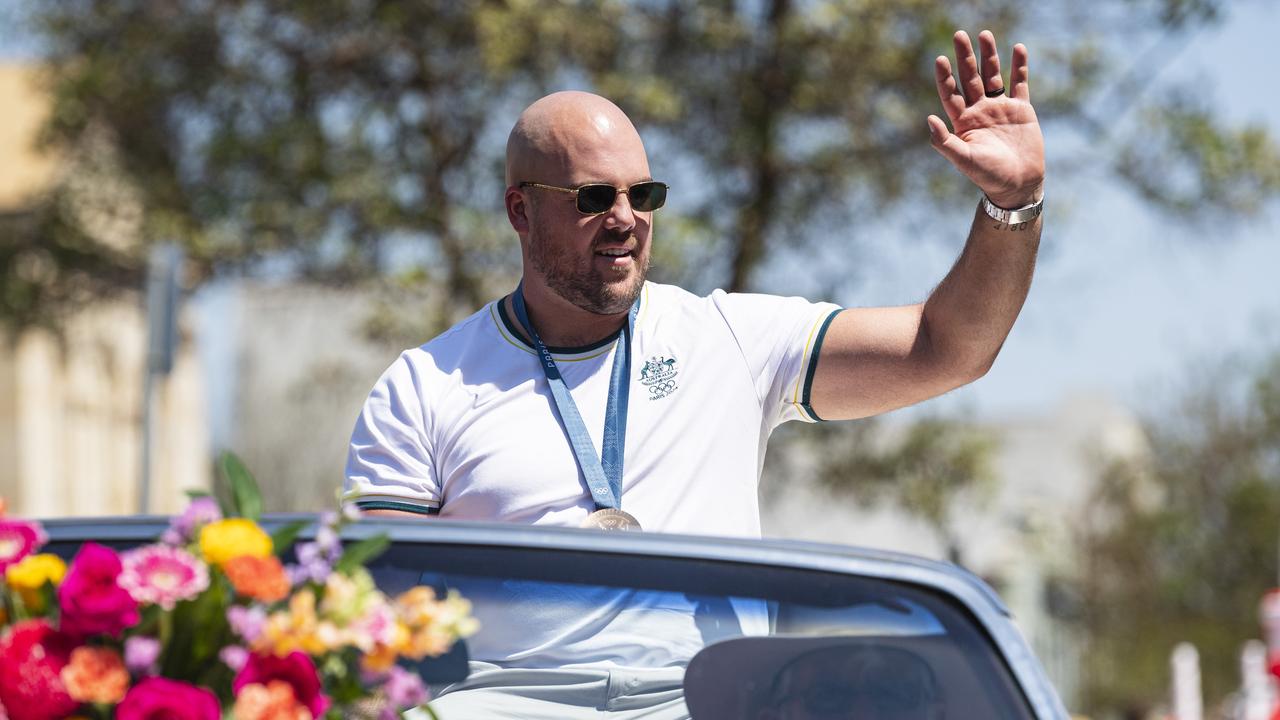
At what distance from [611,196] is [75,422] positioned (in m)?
26.6

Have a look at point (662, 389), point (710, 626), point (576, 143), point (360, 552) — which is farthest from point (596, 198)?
point (360, 552)

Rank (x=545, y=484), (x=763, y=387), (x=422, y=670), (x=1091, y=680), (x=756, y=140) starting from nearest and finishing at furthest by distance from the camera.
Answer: (x=422, y=670), (x=545, y=484), (x=763, y=387), (x=756, y=140), (x=1091, y=680)

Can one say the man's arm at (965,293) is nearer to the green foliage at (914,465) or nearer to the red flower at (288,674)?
the red flower at (288,674)

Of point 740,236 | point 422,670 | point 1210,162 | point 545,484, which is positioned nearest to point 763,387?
point 545,484

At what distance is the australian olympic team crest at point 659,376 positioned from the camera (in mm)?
3418

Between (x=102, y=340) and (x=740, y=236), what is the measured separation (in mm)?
5371

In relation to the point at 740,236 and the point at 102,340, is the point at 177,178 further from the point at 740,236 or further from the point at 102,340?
the point at 740,236

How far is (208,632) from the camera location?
1.90m

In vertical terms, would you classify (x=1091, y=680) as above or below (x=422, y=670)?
below

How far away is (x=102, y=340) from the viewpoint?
13.8m

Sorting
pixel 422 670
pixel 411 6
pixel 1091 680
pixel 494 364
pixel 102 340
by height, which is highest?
pixel 411 6

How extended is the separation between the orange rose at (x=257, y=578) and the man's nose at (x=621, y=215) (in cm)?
174

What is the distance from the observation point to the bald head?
142 inches

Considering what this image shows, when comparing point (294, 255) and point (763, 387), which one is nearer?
point (763, 387)
